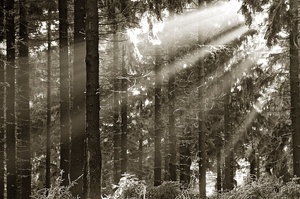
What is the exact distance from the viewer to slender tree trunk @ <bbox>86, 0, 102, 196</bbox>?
809 cm

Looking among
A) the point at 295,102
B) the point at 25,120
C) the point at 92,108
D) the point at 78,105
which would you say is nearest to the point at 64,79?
the point at 78,105

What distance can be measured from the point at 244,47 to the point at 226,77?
1.79m

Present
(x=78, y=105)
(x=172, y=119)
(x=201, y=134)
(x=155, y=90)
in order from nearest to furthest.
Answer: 1. (x=78, y=105)
2. (x=201, y=134)
3. (x=172, y=119)
4. (x=155, y=90)

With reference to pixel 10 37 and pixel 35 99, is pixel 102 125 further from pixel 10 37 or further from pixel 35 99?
pixel 10 37

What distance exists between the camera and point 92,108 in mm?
8211

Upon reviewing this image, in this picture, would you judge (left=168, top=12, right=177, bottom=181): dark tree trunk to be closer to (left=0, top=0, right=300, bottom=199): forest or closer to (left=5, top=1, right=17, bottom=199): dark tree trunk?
(left=0, top=0, right=300, bottom=199): forest

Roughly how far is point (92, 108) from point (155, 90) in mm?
10588

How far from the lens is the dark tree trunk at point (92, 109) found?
8.09 meters

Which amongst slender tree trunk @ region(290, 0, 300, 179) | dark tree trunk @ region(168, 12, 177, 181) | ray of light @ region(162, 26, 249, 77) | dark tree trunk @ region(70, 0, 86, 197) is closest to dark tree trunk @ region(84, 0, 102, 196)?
dark tree trunk @ region(70, 0, 86, 197)

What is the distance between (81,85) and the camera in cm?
1061

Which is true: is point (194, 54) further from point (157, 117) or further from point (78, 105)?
point (78, 105)

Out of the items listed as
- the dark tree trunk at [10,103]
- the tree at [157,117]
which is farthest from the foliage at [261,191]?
the dark tree trunk at [10,103]

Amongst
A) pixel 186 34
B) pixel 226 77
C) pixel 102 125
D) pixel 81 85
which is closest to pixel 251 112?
pixel 226 77

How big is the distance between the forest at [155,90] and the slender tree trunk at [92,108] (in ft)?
0.08
